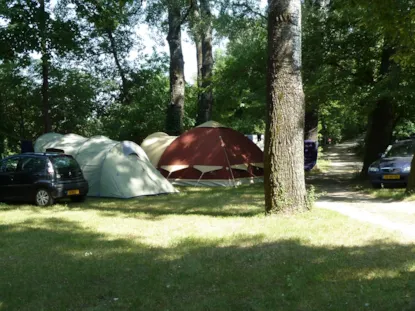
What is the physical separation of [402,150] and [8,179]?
42.0 ft

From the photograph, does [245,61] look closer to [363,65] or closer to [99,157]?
[363,65]

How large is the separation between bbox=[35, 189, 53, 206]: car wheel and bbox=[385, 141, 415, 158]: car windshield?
1111 centimetres

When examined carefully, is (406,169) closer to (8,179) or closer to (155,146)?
(155,146)

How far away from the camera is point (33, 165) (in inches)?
553

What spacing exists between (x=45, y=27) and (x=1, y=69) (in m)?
16.1

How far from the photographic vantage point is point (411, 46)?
12.3m

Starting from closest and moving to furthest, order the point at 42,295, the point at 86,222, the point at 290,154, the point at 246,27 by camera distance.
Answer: the point at 42,295 → the point at 290,154 → the point at 86,222 → the point at 246,27

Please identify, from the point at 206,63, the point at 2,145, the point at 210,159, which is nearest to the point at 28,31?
the point at 210,159

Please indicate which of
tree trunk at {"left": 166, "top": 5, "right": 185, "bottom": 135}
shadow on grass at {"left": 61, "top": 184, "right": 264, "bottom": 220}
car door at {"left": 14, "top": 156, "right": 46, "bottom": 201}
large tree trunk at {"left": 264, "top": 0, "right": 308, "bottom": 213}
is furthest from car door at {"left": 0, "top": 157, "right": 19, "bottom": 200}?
tree trunk at {"left": 166, "top": 5, "right": 185, "bottom": 135}

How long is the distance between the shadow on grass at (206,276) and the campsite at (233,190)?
0.03 metres

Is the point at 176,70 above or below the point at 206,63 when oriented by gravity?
below

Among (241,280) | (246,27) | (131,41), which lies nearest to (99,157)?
(241,280)

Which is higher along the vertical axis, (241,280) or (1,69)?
(1,69)

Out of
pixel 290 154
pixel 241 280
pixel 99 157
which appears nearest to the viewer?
pixel 241 280
